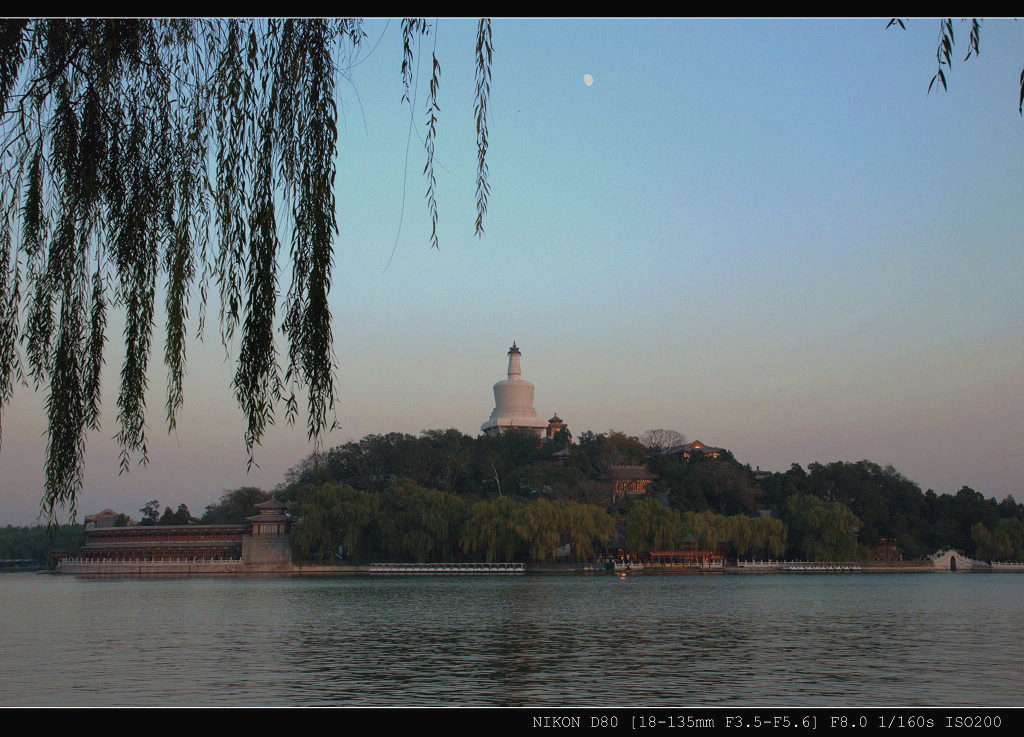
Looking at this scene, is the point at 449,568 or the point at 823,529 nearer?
the point at 823,529

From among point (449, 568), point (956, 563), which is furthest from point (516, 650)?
point (956, 563)

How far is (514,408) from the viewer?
85875mm

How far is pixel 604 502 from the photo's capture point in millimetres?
58656

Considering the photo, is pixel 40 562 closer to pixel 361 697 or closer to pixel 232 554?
pixel 232 554

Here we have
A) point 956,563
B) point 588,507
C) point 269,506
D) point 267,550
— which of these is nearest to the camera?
point 588,507

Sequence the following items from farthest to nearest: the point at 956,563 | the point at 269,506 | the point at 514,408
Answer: the point at 514,408
the point at 956,563
the point at 269,506

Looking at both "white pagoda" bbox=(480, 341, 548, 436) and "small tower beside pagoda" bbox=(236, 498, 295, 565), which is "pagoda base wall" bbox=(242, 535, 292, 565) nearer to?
"small tower beside pagoda" bbox=(236, 498, 295, 565)

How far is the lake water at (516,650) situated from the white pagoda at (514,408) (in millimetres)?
48804

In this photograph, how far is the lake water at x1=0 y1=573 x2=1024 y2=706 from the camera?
13.3 meters

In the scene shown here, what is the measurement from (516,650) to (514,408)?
223 ft

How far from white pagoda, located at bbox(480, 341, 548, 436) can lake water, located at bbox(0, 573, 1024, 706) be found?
48.8 metres

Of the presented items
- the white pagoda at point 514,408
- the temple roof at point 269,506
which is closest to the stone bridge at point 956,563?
the white pagoda at point 514,408

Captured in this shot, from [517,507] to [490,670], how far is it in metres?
35.1
